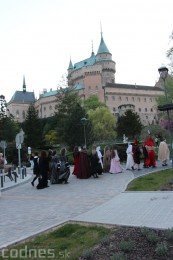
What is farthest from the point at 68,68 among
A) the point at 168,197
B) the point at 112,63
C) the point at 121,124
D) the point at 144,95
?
the point at 168,197

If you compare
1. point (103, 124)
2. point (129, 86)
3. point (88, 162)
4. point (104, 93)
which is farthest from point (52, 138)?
point (129, 86)

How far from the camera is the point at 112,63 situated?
132 metres

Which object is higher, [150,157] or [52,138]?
[52,138]

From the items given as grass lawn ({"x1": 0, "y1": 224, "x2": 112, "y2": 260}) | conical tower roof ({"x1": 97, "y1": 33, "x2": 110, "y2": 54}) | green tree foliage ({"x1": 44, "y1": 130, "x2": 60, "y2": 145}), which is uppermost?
conical tower roof ({"x1": 97, "y1": 33, "x2": 110, "y2": 54})

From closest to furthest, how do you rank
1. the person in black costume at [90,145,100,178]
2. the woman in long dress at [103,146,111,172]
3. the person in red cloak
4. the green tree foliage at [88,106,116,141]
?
1. the person in black costume at [90,145,100,178]
2. the woman in long dress at [103,146,111,172]
3. the person in red cloak
4. the green tree foliage at [88,106,116,141]

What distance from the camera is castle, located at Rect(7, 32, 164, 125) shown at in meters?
118

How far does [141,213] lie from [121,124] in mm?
61733

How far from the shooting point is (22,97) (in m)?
143

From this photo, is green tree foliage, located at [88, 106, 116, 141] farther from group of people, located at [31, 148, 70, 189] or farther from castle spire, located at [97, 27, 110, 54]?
castle spire, located at [97, 27, 110, 54]

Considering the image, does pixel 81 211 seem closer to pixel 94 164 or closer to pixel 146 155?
pixel 94 164

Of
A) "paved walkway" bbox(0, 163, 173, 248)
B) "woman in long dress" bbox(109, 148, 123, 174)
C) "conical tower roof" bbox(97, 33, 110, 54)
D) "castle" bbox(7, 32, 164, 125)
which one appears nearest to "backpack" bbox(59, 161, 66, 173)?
"woman in long dress" bbox(109, 148, 123, 174)

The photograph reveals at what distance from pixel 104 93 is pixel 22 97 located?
40212mm

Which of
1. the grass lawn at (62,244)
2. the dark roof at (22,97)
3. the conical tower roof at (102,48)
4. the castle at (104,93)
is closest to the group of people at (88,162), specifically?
the grass lawn at (62,244)

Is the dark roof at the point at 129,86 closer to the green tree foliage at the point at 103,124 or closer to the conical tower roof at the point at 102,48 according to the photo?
the conical tower roof at the point at 102,48
